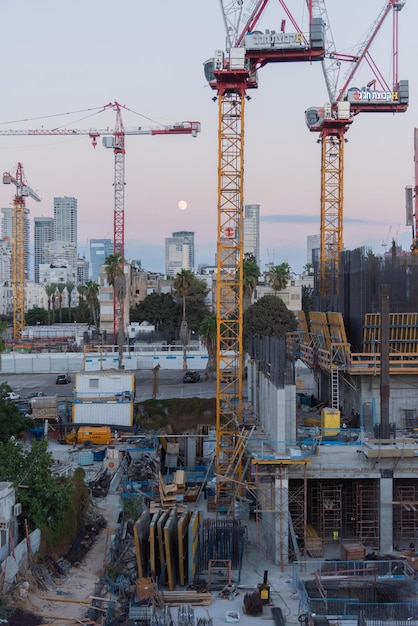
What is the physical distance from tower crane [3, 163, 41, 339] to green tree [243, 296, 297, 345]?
45457 mm

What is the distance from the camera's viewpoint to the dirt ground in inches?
777

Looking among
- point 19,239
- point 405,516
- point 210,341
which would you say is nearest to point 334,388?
point 405,516

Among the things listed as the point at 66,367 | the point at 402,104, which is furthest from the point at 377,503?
the point at 66,367

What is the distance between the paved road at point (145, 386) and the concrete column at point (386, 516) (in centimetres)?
2556

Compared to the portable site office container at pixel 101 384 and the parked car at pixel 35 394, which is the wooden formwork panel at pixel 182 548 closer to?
the portable site office container at pixel 101 384

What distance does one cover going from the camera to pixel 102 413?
137 ft

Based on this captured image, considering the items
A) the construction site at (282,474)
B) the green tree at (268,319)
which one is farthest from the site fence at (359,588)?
the green tree at (268,319)

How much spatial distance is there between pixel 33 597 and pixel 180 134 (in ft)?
364

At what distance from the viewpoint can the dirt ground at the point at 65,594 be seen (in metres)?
19.7

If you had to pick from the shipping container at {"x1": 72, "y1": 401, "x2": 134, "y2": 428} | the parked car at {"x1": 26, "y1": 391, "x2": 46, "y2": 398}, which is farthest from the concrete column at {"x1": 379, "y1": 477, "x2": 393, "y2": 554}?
the parked car at {"x1": 26, "y1": 391, "x2": 46, "y2": 398}

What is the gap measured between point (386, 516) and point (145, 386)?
33122 mm

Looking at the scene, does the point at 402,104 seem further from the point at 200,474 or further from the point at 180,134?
the point at 180,134

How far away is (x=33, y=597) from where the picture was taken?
20.7m

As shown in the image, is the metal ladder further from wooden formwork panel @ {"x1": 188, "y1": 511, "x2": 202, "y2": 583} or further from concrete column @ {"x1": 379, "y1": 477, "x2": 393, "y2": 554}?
wooden formwork panel @ {"x1": 188, "y1": 511, "x2": 202, "y2": 583}
